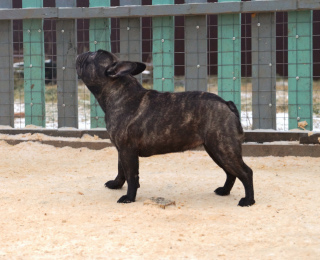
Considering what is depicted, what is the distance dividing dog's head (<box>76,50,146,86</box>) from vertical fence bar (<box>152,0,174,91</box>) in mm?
2525

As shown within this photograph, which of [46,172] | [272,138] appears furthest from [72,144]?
[272,138]

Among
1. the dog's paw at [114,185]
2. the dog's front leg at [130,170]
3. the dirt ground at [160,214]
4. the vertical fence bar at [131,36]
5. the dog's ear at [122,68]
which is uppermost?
the vertical fence bar at [131,36]

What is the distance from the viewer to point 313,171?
21.3ft

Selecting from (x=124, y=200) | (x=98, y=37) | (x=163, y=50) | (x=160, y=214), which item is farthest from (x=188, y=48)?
(x=160, y=214)

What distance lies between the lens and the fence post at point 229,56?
7555 millimetres

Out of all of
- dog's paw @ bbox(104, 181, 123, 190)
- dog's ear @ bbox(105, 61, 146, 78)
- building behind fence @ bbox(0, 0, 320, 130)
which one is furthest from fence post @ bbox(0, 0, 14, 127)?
dog's ear @ bbox(105, 61, 146, 78)

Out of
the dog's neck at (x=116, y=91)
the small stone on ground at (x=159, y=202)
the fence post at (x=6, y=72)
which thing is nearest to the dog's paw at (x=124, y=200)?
the small stone on ground at (x=159, y=202)

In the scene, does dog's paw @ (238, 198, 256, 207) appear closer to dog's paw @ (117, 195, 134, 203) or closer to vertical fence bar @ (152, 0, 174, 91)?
dog's paw @ (117, 195, 134, 203)

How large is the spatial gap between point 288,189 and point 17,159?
11.1 ft

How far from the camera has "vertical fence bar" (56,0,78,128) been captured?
26.2ft

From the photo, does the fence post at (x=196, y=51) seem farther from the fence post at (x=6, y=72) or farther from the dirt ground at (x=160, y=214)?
the fence post at (x=6, y=72)

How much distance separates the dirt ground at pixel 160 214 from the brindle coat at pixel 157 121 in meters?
0.36

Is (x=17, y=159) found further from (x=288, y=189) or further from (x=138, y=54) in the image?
(x=288, y=189)

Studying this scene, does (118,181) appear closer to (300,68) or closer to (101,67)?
(101,67)
